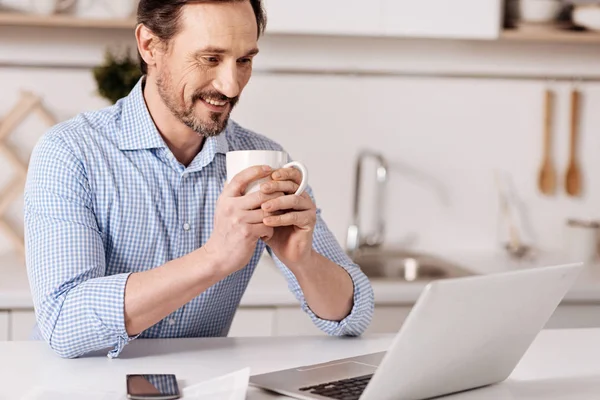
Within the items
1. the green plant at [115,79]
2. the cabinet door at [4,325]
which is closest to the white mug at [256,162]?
the cabinet door at [4,325]

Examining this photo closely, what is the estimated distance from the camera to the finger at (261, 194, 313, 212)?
1.26 m

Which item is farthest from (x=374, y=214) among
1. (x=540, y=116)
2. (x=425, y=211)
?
(x=540, y=116)

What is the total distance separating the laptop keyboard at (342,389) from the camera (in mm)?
1111

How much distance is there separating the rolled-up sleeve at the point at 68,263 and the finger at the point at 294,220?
0.25 metres

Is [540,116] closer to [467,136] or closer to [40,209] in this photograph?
[467,136]

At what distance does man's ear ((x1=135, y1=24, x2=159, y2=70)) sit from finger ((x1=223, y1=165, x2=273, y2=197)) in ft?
1.60

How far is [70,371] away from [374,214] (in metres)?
1.70

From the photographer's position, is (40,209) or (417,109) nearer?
(40,209)

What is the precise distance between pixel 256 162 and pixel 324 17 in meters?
1.42

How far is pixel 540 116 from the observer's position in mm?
2908

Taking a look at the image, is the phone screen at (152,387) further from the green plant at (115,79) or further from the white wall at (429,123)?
the white wall at (429,123)

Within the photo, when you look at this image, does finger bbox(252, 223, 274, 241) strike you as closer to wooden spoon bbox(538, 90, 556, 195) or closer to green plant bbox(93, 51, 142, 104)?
green plant bbox(93, 51, 142, 104)

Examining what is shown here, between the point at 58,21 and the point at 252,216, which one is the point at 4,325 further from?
the point at 252,216

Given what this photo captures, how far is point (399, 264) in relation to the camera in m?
2.78
